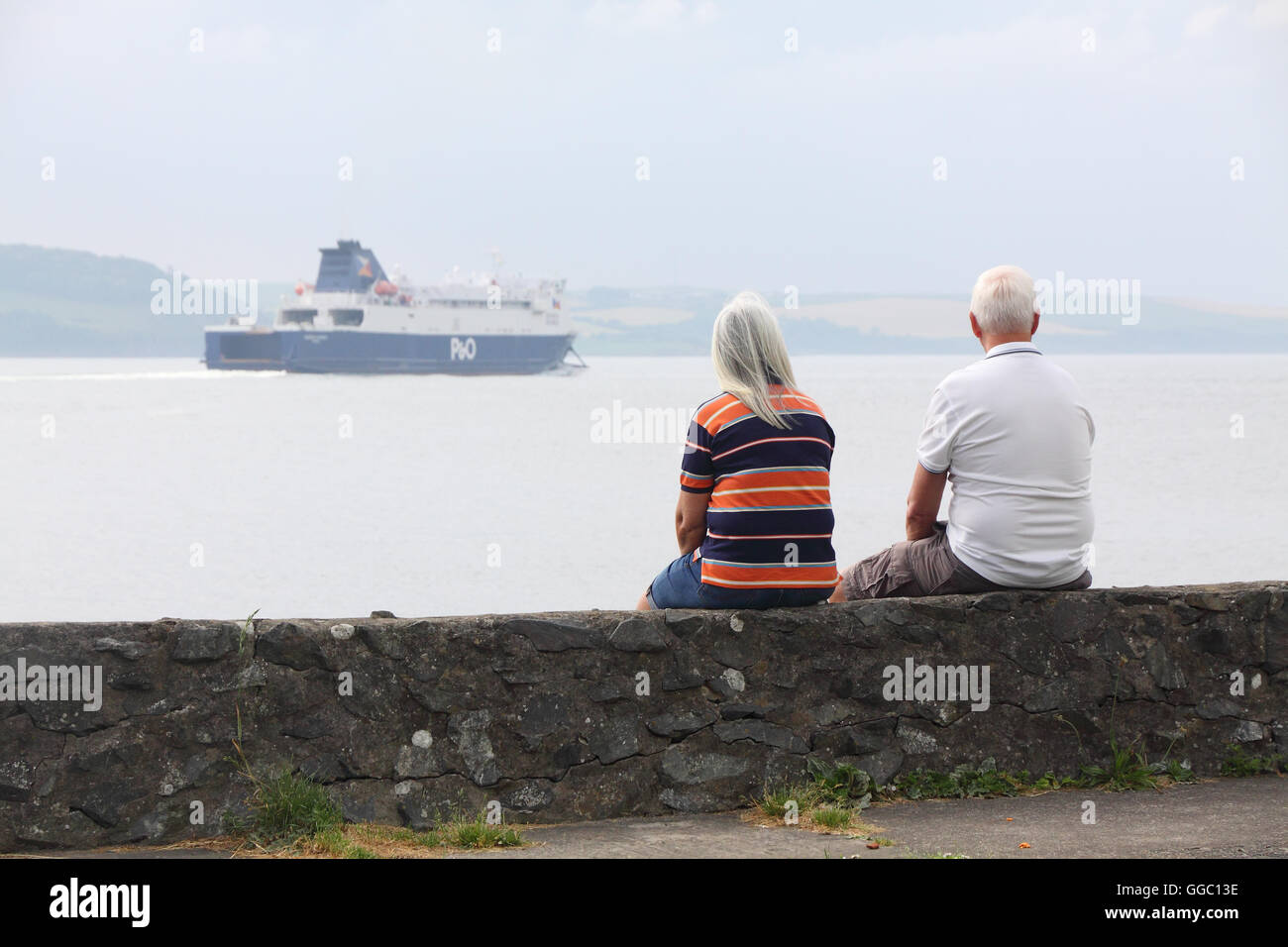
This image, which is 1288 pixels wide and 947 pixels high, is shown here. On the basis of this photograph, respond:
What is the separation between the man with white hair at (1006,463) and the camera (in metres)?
3.25

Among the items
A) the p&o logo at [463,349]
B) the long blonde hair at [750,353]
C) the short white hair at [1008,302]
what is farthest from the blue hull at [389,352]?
the short white hair at [1008,302]

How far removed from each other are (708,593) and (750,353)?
669 mm

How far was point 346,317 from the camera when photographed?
63906mm

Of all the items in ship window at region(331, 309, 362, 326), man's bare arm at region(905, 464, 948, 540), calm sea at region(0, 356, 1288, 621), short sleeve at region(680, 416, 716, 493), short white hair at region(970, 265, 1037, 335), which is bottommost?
calm sea at region(0, 356, 1288, 621)

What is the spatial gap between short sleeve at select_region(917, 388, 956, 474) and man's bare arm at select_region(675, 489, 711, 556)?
2.00 feet

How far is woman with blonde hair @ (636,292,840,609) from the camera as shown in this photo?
3.17m

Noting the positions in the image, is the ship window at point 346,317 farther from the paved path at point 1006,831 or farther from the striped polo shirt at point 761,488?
the paved path at point 1006,831

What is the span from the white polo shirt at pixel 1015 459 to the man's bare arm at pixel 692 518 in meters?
0.63

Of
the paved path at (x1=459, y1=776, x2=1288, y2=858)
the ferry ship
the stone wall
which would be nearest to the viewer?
the paved path at (x1=459, y1=776, x2=1288, y2=858)

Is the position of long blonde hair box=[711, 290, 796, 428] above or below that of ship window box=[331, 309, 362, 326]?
below

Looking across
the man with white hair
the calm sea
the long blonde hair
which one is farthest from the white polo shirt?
the calm sea

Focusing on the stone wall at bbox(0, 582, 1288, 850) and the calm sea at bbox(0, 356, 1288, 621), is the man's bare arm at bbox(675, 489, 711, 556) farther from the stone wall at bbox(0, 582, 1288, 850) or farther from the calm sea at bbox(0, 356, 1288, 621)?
the calm sea at bbox(0, 356, 1288, 621)

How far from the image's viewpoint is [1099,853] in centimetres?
281

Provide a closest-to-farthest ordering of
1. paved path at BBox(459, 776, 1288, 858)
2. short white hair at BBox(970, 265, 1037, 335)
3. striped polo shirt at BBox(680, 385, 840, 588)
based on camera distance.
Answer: paved path at BBox(459, 776, 1288, 858) → striped polo shirt at BBox(680, 385, 840, 588) → short white hair at BBox(970, 265, 1037, 335)
